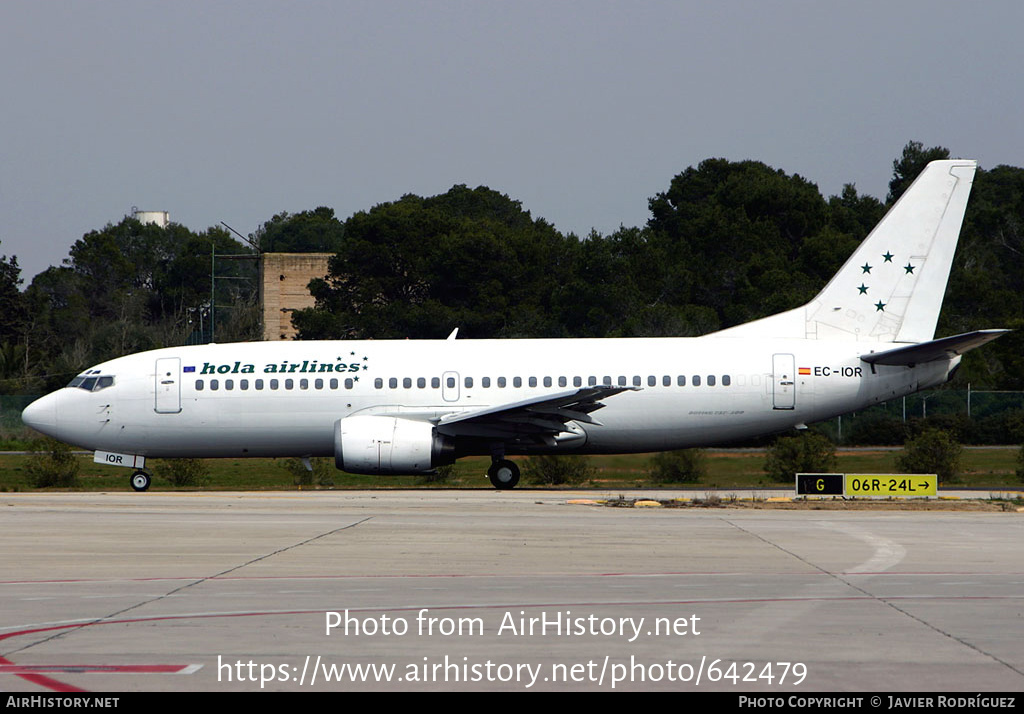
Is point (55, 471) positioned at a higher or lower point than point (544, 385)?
lower

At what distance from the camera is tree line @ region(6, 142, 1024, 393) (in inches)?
2512

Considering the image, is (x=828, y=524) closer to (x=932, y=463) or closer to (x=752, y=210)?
(x=932, y=463)

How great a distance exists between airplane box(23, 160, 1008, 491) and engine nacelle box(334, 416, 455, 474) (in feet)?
2.07

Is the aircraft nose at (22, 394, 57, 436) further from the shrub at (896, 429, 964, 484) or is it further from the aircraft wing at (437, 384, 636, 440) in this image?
the shrub at (896, 429, 964, 484)

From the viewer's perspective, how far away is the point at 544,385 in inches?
1120

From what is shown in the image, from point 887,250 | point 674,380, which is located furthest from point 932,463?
point 674,380

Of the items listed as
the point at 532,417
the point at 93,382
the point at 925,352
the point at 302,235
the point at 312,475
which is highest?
the point at 302,235

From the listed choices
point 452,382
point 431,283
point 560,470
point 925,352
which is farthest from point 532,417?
point 431,283

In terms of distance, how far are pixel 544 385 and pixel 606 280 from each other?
42.0m

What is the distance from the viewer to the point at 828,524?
1919 cm

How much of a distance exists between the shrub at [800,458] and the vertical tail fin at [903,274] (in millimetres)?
4333

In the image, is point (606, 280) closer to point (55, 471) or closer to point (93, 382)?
point (55, 471)

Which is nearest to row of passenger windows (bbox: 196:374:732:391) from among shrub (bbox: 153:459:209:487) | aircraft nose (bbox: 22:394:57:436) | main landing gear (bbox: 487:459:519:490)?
main landing gear (bbox: 487:459:519:490)

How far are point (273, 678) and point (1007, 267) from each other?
75.7 meters
